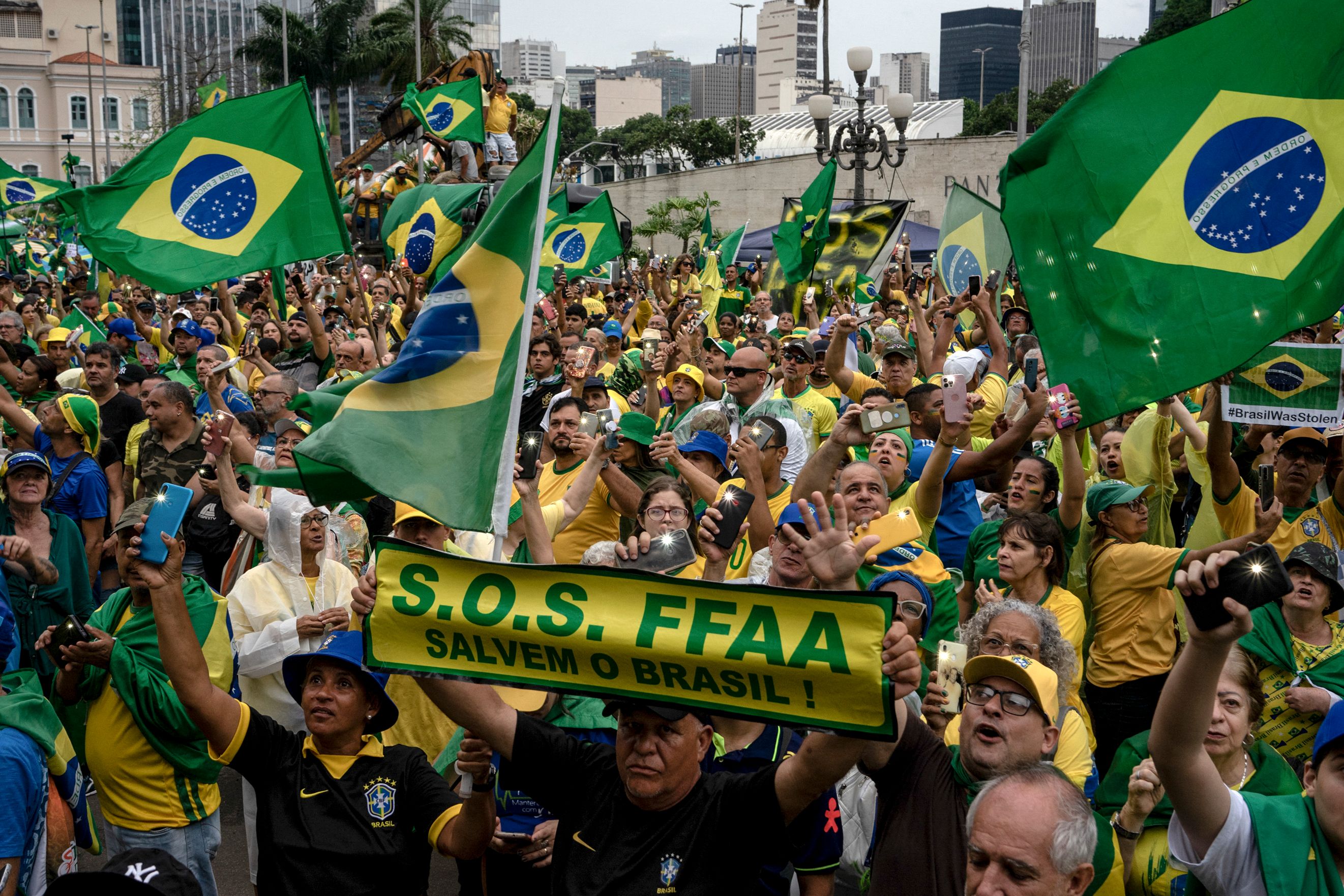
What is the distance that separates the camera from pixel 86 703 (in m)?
4.66

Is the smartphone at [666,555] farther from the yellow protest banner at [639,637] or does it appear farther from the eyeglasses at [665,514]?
the yellow protest banner at [639,637]

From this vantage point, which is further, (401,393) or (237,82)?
(237,82)

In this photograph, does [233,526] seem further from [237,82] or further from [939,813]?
[237,82]

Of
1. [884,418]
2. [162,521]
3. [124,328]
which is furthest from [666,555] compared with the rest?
[124,328]

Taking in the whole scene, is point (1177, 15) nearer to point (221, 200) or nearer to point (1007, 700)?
point (221, 200)

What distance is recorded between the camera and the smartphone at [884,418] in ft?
19.0

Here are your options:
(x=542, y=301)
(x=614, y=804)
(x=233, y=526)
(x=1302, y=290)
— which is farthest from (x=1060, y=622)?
(x=542, y=301)

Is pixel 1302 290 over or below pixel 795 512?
over

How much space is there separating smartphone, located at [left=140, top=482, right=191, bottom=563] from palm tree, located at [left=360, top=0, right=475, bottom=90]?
46.0m

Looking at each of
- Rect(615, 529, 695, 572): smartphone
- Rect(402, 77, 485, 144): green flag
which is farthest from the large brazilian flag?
Rect(402, 77, 485, 144): green flag

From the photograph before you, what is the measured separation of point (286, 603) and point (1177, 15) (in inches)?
2083

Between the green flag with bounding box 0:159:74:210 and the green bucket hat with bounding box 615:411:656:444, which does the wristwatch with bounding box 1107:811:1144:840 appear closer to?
the green bucket hat with bounding box 615:411:656:444

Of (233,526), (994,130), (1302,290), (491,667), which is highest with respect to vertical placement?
(994,130)

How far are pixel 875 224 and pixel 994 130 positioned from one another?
54.2m
